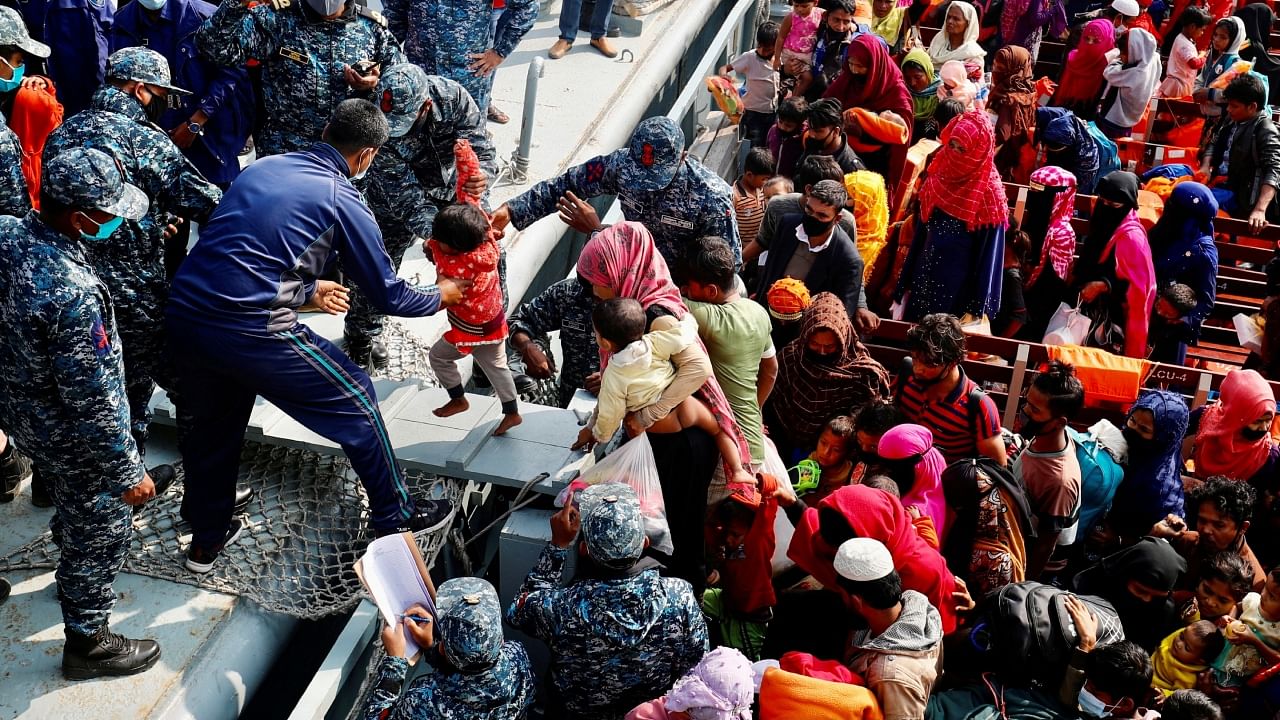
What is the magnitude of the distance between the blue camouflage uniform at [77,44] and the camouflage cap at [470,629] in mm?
3451

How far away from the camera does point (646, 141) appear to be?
4.40m

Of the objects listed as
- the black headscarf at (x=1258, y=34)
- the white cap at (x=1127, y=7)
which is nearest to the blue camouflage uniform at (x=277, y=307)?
the white cap at (x=1127, y=7)

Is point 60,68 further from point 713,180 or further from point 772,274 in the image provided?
point 772,274

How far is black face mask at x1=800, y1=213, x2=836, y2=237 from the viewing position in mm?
4910

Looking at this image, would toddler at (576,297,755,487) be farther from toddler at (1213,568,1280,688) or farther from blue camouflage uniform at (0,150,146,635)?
toddler at (1213,568,1280,688)

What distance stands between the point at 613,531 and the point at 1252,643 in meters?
2.02

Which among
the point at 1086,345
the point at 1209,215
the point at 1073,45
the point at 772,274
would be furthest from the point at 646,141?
the point at 1073,45

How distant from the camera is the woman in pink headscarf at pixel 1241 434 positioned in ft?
14.6

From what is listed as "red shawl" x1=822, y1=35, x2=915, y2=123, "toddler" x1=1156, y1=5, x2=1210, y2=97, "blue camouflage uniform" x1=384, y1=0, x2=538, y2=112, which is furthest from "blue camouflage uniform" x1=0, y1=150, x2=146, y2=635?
"toddler" x1=1156, y1=5, x2=1210, y2=97

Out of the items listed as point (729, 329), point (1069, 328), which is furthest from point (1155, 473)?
point (729, 329)

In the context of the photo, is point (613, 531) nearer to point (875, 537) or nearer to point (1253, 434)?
point (875, 537)

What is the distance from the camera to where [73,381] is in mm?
3119

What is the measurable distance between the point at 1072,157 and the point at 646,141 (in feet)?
11.8

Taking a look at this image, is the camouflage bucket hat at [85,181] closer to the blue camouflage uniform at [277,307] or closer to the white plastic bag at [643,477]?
the blue camouflage uniform at [277,307]
